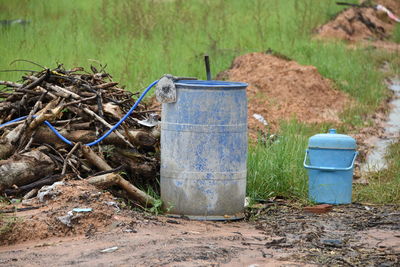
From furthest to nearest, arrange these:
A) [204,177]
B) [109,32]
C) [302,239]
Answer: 1. [109,32]
2. [204,177]
3. [302,239]

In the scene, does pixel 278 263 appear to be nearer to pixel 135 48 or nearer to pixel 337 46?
pixel 135 48

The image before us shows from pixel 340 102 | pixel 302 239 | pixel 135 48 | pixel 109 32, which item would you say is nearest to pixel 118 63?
pixel 135 48

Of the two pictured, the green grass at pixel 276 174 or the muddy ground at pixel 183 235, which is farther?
the green grass at pixel 276 174

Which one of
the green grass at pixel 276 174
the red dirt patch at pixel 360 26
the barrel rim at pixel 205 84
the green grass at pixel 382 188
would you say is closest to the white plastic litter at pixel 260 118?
the green grass at pixel 382 188

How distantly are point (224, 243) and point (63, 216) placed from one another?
1128mm

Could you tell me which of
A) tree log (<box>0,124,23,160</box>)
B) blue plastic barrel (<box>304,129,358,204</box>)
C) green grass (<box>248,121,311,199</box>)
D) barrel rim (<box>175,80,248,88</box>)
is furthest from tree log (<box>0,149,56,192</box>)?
blue plastic barrel (<box>304,129,358,204</box>)

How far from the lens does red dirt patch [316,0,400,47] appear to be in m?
17.2

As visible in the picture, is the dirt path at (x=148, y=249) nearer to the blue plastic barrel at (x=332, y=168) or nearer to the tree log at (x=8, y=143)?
the tree log at (x=8, y=143)

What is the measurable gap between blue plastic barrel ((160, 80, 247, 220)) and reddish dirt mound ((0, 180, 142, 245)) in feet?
1.82

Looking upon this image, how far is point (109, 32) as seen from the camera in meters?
13.6

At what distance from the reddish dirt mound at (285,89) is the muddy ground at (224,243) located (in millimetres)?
4828

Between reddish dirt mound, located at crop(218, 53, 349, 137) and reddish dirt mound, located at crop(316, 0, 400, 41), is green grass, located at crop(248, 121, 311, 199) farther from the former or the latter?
reddish dirt mound, located at crop(316, 0, 400, 41)

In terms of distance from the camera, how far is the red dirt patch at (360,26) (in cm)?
1720

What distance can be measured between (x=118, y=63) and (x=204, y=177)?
18.2ft
